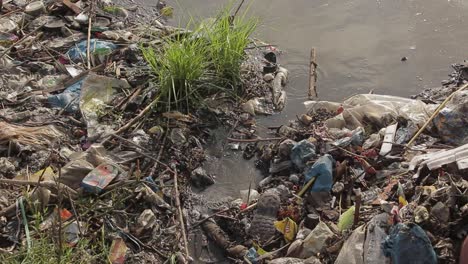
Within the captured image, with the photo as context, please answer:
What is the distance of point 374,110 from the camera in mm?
4227

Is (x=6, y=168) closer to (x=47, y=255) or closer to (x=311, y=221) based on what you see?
(x=47, y=255)

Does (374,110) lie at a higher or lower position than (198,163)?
→ higher

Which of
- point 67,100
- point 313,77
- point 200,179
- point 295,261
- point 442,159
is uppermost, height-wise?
point 442,159

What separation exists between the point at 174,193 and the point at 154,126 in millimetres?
724

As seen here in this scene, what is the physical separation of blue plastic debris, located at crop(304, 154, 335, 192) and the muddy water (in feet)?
2.39

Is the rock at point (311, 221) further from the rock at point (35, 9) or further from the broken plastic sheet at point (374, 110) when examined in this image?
the rock at point (35, 9)

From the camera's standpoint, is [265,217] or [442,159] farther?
[265,217]

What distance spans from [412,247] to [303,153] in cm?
123

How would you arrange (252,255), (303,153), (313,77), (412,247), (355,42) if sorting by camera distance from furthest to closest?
(355,42) → (313,77) → (303,153) → (252,255) → (412,247)

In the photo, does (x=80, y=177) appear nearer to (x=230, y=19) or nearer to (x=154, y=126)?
(x=154, y=126)

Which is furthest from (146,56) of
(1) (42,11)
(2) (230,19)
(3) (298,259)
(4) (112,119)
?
(3) (298,259)

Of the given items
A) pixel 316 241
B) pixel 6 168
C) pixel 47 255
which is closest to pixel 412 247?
pixel 316 241

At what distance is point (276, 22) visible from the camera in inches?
217

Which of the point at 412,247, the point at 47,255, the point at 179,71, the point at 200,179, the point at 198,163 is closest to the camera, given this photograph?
the point at 412,247
